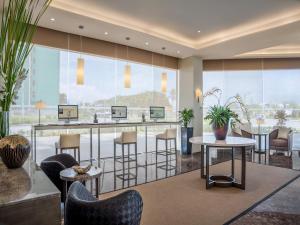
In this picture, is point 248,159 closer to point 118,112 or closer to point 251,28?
point 251,28

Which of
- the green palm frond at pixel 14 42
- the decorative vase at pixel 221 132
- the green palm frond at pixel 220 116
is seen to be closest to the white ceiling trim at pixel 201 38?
the green palm frond at pixel 220 116

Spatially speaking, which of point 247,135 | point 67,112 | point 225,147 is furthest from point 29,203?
point 247,135

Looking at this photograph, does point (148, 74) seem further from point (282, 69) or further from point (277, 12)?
point (282, 69)

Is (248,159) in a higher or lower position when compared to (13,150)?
lower

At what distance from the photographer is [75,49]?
538cm

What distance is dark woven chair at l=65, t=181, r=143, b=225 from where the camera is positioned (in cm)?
134

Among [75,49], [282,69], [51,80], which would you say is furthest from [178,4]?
[282,69]

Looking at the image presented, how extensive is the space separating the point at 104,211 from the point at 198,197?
2496 mm

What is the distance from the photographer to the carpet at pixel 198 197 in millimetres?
2807

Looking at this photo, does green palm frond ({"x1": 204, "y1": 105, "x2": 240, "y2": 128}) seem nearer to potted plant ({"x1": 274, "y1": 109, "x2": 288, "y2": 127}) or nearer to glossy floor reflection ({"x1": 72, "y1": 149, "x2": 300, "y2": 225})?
glossy floor reflection ({"x1": 72, "y1": 149, "x2": 300, "y2": 225})

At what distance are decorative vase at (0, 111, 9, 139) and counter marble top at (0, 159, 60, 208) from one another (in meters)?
0.22

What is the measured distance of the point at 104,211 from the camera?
1.34 metres

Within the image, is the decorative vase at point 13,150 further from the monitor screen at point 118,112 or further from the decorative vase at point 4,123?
the monitor screen at point 118,112

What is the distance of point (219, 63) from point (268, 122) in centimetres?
269
